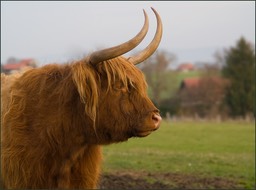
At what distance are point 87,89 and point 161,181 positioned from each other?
5.23 meters

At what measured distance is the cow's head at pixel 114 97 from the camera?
4609 millimetres

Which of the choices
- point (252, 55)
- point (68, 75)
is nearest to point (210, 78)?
point (252, 55)

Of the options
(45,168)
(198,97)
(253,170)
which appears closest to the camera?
(45,168)

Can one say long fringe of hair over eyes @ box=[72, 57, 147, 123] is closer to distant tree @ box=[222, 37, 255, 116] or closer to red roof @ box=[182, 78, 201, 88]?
distant tree @ box=[222, 37, 255, 116]

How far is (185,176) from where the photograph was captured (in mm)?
10398

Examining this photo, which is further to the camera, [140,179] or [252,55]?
[252,55]

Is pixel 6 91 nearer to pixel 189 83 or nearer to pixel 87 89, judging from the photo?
pixel 87 89

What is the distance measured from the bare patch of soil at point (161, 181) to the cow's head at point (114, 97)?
4.04 m

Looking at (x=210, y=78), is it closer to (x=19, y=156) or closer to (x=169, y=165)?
(x=169, y=165)

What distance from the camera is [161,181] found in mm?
9453

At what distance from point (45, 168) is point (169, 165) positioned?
27.0 ft

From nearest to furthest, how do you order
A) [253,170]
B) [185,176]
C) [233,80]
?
[185,176], [253,170], [233,80]

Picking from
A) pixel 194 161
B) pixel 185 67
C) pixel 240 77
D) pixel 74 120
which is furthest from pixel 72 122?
pixel 185 67

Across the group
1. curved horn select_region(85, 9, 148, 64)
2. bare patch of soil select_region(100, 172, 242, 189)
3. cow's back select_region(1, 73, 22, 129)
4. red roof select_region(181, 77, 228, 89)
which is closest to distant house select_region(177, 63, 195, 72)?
Answer: red roof select_region(181, 77, 228, 89)
